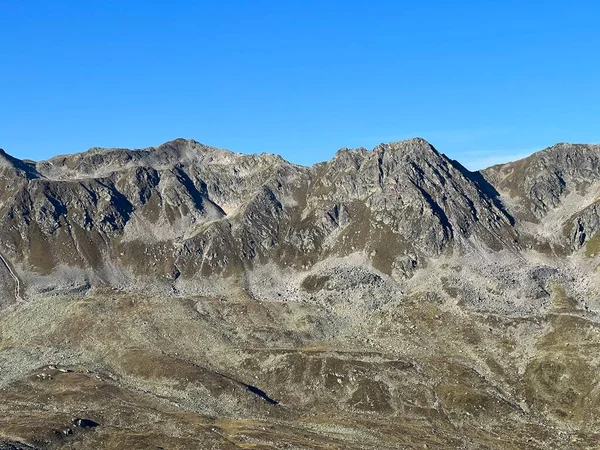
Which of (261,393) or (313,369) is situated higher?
(313,369)

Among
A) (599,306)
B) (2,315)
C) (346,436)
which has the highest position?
(599,306)

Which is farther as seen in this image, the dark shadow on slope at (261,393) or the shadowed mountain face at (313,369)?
the dark shadow on slope at (261,393)

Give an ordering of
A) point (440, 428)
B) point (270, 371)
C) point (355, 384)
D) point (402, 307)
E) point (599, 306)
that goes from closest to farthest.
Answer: point (440, 428) → point (355, 384) → point (270, 371) → point (599, 306) → point (402, 307)

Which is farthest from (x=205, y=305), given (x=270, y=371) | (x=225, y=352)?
(x=270, y=371)

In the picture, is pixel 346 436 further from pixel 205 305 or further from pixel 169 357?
pixel 205 305

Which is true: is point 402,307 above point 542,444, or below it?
above

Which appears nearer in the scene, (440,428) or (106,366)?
(440,428)

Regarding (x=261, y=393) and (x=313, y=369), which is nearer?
(x=261, y=393)

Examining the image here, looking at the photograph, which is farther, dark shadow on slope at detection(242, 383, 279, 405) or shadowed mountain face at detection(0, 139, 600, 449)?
dark shadow on slope at detection(242, 383, 279, 405)

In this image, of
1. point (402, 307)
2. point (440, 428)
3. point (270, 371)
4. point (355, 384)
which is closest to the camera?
point (440, 428)
